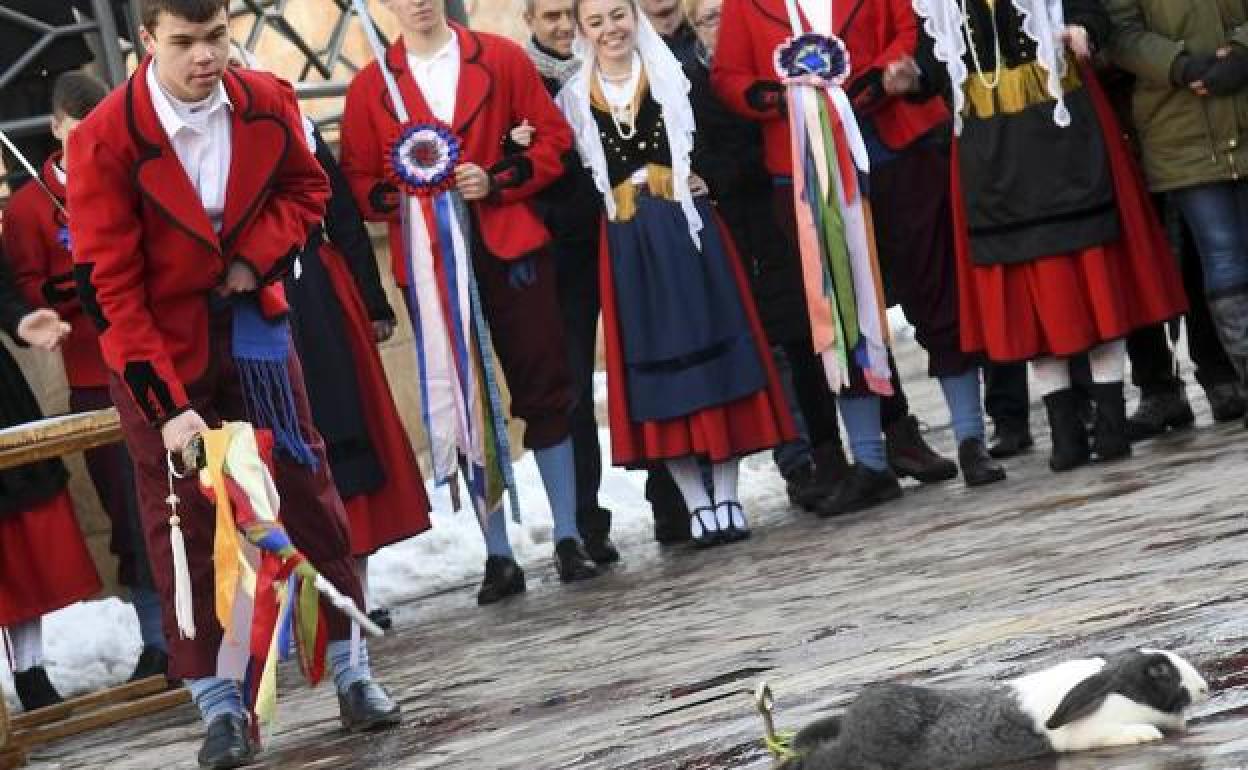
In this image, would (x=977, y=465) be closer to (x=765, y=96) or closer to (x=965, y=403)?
(x=965, y=403)

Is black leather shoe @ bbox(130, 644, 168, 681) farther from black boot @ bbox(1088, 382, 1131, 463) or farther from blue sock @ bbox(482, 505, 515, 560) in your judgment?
black boot @ bbox(1088, 382, 1131, 463)

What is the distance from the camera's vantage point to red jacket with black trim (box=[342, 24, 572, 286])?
9664mm

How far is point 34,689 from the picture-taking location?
921cm

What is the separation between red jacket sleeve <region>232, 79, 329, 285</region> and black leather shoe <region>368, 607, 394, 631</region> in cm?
305

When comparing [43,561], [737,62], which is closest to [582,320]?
[737,62]

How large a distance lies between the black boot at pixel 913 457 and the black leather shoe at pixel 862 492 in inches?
12.3

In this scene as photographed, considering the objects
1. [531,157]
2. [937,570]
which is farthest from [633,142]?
[937,570]

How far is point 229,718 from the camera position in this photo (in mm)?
6527

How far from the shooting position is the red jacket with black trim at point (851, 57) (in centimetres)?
969

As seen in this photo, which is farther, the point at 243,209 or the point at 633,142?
the point at 633,142

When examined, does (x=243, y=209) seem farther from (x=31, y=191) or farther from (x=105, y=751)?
(x=31, y=191)

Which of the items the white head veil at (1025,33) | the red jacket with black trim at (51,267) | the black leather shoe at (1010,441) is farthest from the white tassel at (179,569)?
the black leather shoe at (1010,441)

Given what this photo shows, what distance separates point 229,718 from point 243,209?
3.83ft

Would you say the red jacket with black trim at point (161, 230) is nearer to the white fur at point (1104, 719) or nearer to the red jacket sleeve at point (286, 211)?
the red jacket sleeve at point (286, 211)
